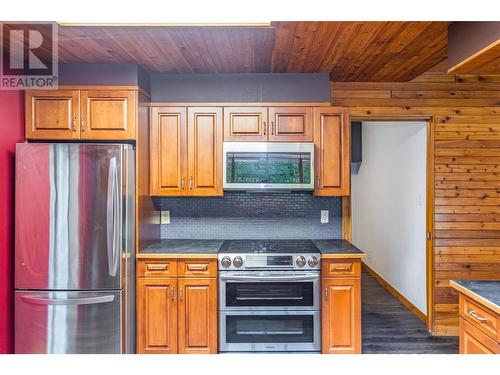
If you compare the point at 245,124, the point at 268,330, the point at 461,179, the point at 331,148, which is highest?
the point at 245,124

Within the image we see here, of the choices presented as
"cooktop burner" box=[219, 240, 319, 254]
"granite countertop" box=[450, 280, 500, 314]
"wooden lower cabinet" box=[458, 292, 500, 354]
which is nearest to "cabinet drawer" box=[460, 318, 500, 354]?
"wooden lower cabinet" box=[458, 292, 500, 354]

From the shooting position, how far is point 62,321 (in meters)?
2.49

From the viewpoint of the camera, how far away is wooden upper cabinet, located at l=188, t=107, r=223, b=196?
3.01 m

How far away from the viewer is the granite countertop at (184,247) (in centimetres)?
279

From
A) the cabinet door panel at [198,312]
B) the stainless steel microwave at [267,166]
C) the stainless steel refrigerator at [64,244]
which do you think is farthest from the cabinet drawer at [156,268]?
the stainless steel microwave at [267,166]

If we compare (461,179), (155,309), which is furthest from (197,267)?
(461,179)

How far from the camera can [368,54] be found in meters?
2.58

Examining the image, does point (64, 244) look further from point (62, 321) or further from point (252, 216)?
point (252, 216)

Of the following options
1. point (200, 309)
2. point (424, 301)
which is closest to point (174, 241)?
point (200, 309)

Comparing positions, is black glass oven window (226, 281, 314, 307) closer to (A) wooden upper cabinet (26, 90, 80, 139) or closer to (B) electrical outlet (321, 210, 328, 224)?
(B) electrical outlet (321, 210, 328, 224)

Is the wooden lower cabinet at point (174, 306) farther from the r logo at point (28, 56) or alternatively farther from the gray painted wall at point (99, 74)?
the r logo at point (28, 56)

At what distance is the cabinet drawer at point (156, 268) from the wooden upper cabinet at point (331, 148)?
136 cm

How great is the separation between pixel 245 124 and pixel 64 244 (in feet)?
5.54

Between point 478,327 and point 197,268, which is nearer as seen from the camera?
point 478,327
